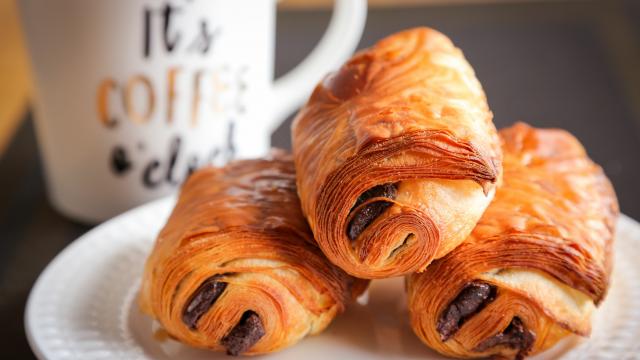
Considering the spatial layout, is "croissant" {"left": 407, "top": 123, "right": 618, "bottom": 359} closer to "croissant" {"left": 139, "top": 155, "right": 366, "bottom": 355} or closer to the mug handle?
"croissant" {"left": 139, "top": 155, "right": 366, "bottom": 355}

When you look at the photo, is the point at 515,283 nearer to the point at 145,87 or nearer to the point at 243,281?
the point at 243,281

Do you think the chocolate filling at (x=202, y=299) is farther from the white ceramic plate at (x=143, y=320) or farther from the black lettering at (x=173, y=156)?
the black lettering at (x=173, y=156)

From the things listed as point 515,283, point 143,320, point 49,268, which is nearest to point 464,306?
point 515,283

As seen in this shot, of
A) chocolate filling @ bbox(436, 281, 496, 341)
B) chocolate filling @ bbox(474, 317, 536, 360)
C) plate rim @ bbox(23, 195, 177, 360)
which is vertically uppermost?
chocolate filling @ bbox(436, 281, 496, 341)

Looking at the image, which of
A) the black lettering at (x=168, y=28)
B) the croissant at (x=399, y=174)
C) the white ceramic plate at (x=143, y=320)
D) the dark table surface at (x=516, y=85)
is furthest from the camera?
the dark table surface at (x=516, y=85)

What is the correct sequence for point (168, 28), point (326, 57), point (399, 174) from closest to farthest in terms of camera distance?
point (399, 174), point (168, 28), point (326, 57)

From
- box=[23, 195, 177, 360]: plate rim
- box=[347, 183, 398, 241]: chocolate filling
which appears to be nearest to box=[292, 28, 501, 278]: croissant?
box=[347, 183, 398, 241]: chocolate filling


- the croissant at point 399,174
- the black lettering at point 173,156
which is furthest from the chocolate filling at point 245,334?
the black lettering at point 173,156
